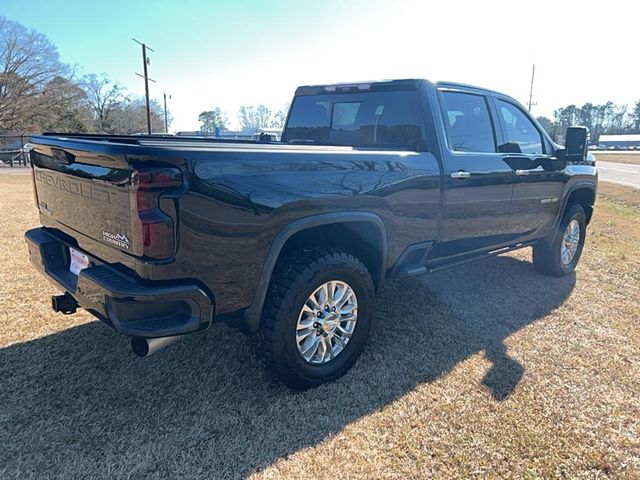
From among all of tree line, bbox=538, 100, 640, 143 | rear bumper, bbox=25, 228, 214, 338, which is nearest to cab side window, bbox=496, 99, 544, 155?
rear bumper, bbox=25, 228, 214, 338

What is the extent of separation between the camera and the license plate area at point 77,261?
2713 mm

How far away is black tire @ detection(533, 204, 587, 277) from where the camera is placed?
5.28 m

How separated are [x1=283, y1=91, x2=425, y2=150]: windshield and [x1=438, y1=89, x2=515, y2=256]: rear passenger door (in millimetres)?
285

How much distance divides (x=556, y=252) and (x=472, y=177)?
2.20 m

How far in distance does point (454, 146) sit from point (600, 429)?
7.21ft

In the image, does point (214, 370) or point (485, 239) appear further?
point (485, 239)

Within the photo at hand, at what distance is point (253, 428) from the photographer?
2582 millimetres

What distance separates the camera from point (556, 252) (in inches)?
209

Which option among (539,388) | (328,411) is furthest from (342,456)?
(539,388)

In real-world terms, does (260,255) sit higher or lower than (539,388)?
higher

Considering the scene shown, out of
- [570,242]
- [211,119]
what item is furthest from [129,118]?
A: [570,242]

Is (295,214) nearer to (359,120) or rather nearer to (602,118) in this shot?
(359,120)

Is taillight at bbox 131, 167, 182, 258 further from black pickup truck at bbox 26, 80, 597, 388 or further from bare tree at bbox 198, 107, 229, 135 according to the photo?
bare tree at bbox 198, 107, 229, 135

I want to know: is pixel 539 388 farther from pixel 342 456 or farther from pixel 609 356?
pixel 342 456
